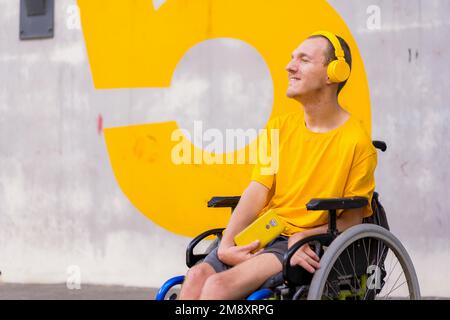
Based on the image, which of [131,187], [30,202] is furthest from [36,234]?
[131,187]

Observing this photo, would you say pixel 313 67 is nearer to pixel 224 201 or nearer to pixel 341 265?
pixel 224 201

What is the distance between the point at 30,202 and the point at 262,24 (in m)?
2.04

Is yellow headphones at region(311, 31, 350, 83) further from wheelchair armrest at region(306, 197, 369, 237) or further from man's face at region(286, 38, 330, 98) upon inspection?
wheelchair armrest at region(306, 197, 369, 237)

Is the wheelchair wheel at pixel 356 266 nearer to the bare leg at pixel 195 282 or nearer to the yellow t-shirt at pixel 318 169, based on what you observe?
the yellow t-shirt at pixel 318 169

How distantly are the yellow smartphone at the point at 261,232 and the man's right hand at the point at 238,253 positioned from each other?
23 millimetres

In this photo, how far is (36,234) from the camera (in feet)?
18.4

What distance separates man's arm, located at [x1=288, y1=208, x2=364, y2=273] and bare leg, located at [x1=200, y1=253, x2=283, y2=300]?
0.10 meters

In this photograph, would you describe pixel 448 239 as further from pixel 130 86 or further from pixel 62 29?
pixel 62 29

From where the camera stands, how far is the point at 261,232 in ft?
9.90

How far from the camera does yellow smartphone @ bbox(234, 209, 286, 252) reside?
9.90 ft

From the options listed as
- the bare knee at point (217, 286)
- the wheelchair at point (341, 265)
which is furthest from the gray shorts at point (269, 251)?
the bare knee at point (217, 286)

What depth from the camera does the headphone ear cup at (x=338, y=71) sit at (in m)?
3.09

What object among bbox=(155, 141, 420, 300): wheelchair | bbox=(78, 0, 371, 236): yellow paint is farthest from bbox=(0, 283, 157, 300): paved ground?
bbox=(155, 141, 420, 300): wheelchair

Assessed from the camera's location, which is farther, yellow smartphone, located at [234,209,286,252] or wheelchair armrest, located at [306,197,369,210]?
yellow smartphone, located at [234,209,286,252]
